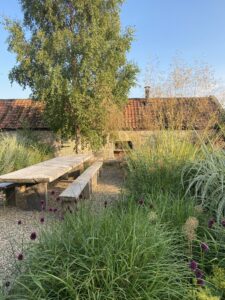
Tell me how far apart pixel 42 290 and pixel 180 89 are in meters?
6.35

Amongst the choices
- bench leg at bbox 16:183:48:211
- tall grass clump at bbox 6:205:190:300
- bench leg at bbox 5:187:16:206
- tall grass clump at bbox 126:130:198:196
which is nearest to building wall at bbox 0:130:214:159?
tall grass clump at bbox 126:130:198:196

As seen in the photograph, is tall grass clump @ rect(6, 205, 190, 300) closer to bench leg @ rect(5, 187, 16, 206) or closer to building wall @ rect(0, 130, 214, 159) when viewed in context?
building wall @ rect(0, 130, 214, 159)

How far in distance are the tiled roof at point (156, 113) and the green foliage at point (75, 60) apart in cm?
167

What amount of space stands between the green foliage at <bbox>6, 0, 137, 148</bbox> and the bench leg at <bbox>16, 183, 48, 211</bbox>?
20.6 feet

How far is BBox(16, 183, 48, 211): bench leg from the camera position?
5.14m

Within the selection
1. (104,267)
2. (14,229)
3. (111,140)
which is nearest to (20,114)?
(111,140)

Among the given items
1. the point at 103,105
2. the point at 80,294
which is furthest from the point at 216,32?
the point at 80,294

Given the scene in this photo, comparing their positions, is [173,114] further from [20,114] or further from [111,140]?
[20,114]

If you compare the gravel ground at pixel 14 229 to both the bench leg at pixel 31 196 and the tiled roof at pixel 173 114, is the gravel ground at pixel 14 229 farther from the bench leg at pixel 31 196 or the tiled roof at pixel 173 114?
the tiled roof at pixel 173 114

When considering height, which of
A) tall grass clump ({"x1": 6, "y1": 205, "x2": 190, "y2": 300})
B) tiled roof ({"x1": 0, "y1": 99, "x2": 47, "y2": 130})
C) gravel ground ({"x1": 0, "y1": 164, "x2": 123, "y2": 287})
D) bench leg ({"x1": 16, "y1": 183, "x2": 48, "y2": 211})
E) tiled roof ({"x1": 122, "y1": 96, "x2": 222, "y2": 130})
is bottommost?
gravel ground ({"x1": 0, "y1": 164, "x2": 123, "y2": 287})

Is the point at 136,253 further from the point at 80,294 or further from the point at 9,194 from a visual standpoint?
the point at 9,194

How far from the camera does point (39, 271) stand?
1885 millimetres

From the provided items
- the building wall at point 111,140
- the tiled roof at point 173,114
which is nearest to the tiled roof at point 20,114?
the building wall at point 111,140

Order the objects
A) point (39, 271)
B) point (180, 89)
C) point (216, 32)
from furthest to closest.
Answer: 1. point (216, 32)
2. point (180, 89)
3. point (39, 271)
